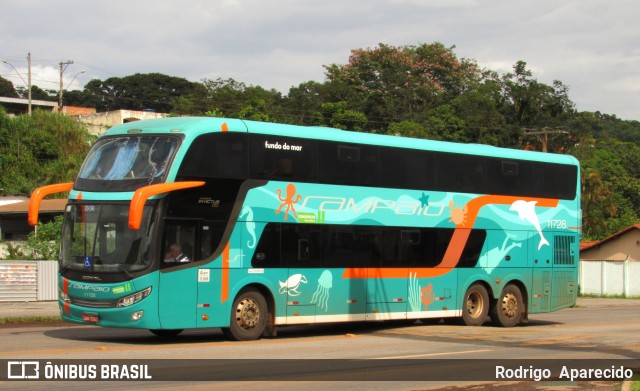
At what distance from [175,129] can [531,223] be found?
11.3 meters

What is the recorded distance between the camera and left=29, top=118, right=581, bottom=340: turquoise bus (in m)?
15.9

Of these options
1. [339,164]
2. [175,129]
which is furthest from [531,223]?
[175,129]

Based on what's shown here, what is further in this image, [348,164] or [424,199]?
[424,199]

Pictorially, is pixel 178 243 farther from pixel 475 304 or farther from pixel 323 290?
pixel 475 304

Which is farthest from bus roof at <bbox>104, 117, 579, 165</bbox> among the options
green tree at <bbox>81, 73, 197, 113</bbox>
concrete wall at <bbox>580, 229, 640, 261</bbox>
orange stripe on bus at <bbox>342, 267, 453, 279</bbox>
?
green tree at <bbox>81, 73, 197, 113</bbox>

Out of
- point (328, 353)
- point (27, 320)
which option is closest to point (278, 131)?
point (328, 353)

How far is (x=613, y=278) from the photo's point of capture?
50562 millimetres

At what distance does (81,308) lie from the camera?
632 inches

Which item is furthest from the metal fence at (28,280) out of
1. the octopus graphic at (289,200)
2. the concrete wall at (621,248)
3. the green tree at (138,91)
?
the green tree at (138,91)

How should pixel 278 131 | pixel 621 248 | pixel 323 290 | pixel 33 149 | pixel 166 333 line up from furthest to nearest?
1. pixel 33 149
2. pixel 621 248
3. pixel 323 290
4. pixel 166 333
5. pixel 278 131

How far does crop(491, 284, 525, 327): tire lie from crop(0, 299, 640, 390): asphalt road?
1.35 meters

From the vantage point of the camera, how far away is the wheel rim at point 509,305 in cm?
2320

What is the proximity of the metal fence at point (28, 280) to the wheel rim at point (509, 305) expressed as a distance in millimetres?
16658

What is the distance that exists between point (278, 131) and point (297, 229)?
2.10 meters
